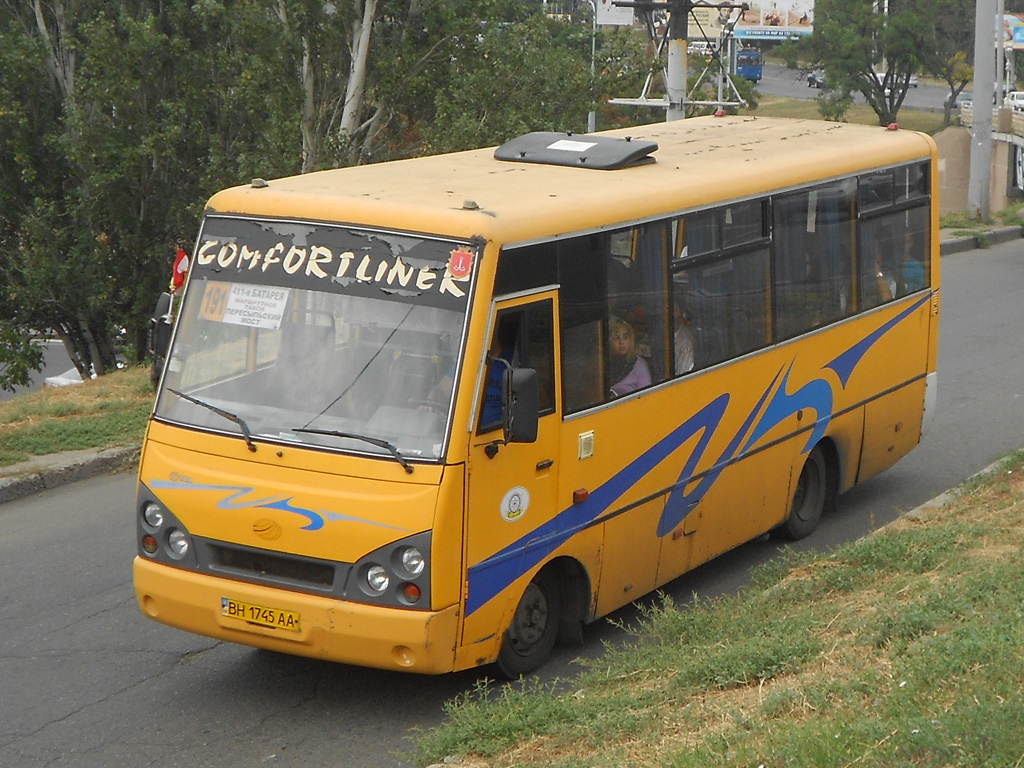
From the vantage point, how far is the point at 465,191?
6.54 m

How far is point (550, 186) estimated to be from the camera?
682cm

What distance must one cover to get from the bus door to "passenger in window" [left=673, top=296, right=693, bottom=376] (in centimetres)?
121

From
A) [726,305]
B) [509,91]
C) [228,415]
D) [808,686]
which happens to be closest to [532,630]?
[808,686]

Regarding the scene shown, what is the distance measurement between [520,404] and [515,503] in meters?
0.54

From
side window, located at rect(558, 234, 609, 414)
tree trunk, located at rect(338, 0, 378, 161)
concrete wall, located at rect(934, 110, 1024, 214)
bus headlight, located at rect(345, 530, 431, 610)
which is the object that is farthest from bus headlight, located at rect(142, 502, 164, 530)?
concrete wall, located at rect(934, 110, 1024, 214)

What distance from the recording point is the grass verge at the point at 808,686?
450 centimetres

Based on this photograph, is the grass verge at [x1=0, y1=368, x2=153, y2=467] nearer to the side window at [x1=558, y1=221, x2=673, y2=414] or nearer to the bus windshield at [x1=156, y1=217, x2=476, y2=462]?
the bus windshield at [x1=156, y1=217, x2=476, y2=462]

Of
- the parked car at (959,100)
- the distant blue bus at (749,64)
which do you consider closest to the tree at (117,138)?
the parked car at (959,100)

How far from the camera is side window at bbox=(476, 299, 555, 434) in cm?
594

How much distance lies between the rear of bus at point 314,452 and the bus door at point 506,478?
137 mm

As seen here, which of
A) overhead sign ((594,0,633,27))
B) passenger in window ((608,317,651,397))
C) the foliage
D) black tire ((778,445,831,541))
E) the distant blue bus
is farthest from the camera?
the distant blue bus

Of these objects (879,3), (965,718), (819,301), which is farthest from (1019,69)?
(965,718)

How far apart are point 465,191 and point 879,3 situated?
55603 mm

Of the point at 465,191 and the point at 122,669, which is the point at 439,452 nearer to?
the point at 465,191
